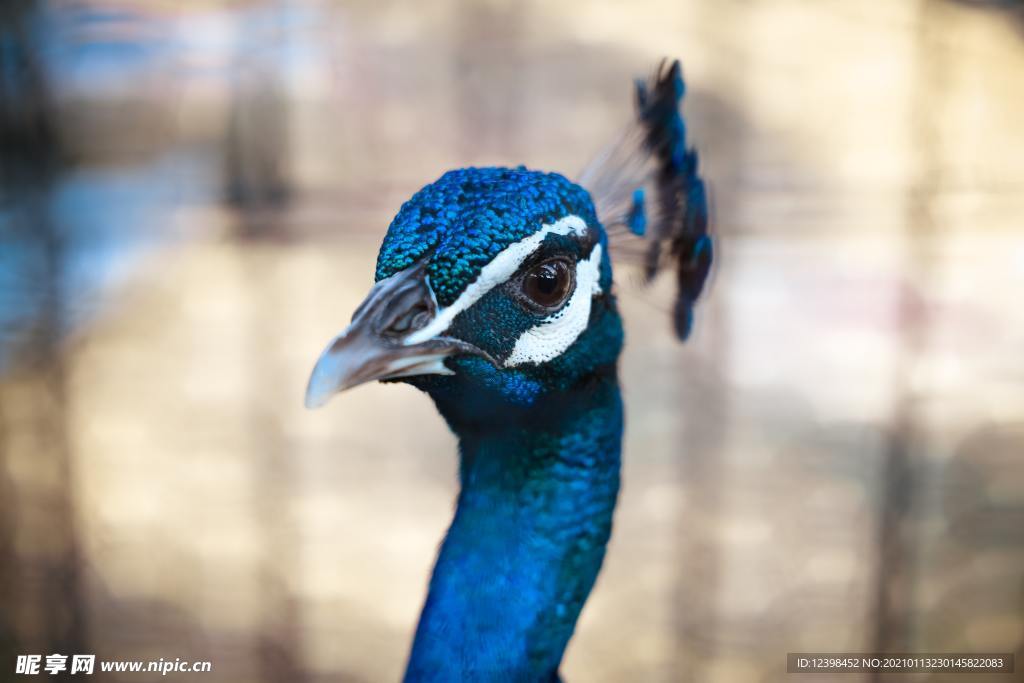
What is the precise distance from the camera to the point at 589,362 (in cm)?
62

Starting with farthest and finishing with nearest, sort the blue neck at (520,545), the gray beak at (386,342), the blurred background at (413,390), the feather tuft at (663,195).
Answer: the blurred background at (413,390)
the feather tuft at (663,195)
the blue neck at (520,545)
the gray beak at (386,342)

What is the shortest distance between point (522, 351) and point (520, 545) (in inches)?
7.7

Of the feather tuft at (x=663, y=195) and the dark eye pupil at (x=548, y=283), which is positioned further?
the feather tuft at (x=663, y=195)

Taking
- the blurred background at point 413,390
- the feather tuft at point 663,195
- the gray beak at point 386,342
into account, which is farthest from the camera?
the blurred background at point 413,390

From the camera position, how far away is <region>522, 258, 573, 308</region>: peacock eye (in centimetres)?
55

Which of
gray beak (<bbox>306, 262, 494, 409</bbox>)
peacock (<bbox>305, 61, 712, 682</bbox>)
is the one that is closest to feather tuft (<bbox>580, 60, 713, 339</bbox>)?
peacock (<bbox>305, 61, 712, 682</bbox>)

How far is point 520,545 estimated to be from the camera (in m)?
0.64

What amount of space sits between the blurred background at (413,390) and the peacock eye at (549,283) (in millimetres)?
887

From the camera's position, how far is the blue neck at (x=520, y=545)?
628mm

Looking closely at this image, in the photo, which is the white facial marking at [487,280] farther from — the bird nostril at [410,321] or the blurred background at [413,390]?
the blurred background at [413,390]

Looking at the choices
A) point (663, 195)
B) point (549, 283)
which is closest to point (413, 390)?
point (663, 195)

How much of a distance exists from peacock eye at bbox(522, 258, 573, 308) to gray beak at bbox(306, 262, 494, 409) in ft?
0.25

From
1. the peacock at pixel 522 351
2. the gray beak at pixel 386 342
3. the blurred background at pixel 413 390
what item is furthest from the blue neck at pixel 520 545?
the blurred background at pixel 413 390

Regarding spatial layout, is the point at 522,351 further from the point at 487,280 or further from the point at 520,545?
the point at 520,545
